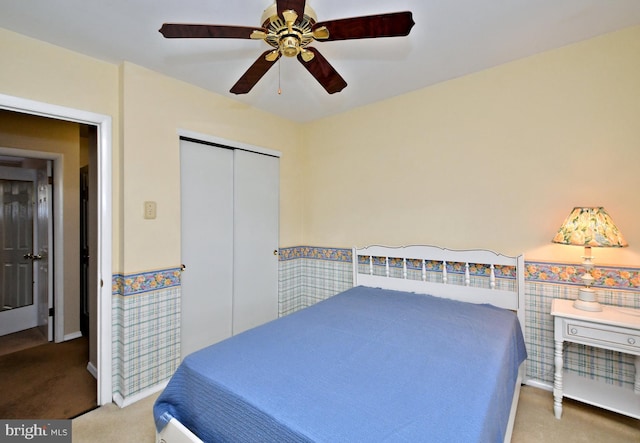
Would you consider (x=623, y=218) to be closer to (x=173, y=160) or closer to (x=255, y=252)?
(x=255, y=252)

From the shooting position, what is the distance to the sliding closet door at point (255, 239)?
295 centimetres

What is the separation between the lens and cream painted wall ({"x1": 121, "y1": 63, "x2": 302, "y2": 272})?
7.07 feet

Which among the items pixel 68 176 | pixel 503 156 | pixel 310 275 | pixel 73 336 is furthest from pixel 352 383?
pixel 68 176

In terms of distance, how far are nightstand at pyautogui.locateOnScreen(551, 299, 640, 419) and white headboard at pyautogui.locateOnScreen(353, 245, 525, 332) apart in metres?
0.33

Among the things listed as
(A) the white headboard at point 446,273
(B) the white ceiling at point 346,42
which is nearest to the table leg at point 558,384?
(A) the white headboard at point 446,273

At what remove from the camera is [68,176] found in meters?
3.27

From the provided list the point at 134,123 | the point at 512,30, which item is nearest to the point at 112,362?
the point at 134,123

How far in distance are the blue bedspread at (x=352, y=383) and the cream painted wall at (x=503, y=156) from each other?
88 cm

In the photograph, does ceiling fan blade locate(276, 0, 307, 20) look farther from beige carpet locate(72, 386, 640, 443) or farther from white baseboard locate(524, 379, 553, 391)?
white baseboard locate(524, 379, 553, 391)

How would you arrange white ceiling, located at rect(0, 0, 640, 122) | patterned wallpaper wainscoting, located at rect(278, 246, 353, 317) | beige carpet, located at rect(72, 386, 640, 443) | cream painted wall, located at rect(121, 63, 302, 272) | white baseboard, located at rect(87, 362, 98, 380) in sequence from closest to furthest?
1. white ceiling, located at rect(0, 0, 640, 122)
2. beige carpet, located at rect(72, 386, 640, 443)
3. cream painted wall, located at rect(121, 63, 302, 272)
4. white baseboard, located at rect(87, 362, 98, 380)
5. patterned wallpaper wainscoting, located at rect(278, 246, 353, 317)

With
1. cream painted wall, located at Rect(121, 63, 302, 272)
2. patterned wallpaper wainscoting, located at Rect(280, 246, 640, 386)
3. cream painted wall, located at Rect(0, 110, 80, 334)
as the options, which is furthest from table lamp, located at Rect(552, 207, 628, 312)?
cream painted wall, located at Rect(0, 110, 80, 334)

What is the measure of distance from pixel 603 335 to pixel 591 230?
612mm

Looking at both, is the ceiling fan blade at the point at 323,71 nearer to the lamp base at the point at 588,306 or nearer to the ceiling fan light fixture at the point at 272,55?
the ceiling fan light fixture at the point at 272,55

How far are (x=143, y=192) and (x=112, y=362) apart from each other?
126 cm
